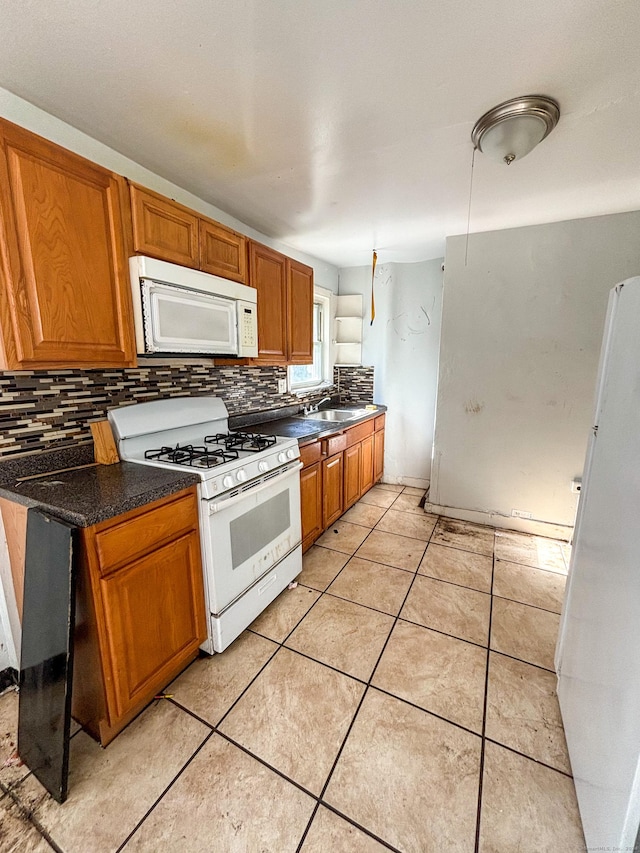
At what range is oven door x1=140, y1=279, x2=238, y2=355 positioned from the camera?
5.24 feet

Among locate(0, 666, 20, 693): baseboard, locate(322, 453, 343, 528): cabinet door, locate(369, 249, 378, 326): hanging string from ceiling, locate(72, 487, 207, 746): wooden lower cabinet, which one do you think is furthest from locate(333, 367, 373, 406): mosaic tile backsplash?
locate(0, 666, 20, 693): baseboard

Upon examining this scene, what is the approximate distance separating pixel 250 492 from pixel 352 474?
155 cm

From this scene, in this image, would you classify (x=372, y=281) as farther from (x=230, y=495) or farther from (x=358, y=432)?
(x=230, y=495)

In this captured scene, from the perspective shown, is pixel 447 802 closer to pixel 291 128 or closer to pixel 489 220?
pixel 291 128

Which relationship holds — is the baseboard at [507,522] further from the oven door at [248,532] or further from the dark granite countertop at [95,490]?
the dark granite countertop at [95,490]

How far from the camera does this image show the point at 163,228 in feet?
5.47

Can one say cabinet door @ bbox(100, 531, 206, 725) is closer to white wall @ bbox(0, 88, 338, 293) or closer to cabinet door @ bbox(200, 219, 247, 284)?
cabinet door @ bbox(200, 219, 247, 284)

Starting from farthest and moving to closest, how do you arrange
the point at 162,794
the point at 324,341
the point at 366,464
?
the point at 324,341 < the point at 366,464 < the point at 162,794

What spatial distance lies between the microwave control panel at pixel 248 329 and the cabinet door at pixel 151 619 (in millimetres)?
1143

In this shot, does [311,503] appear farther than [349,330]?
No

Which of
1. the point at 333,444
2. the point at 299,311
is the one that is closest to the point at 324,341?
the point at 299,311

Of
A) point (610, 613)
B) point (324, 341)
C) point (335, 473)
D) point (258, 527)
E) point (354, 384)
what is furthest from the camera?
point (354, 384)

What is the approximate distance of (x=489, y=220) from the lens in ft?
8.29

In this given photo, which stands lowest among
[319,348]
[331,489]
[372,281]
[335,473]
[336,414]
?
[331,489]
